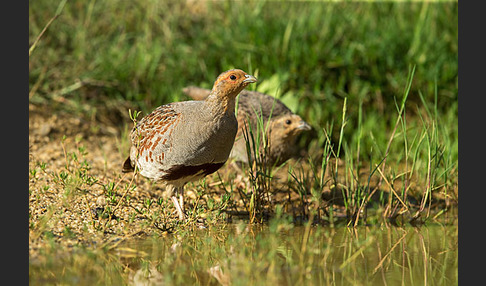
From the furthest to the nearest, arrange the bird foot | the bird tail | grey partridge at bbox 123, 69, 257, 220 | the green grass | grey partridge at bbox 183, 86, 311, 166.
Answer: the green grass
grey partridge at bbox 183, 86, 311, 166
the bird tail
the bird foot
grey partridge at bbox 123, 69, 257, 220

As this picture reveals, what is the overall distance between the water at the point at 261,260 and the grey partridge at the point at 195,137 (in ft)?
1.72

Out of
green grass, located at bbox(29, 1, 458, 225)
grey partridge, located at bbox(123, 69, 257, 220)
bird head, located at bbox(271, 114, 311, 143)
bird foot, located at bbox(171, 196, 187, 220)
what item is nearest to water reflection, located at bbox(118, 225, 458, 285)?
bird foot, located at bbox(171, 196, 187, 220)

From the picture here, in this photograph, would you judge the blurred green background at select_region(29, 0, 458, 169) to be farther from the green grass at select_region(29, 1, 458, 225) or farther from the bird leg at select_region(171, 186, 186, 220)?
the bird leg at select_region(171, 186, 186, 220)

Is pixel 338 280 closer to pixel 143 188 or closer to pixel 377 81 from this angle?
pixel 143 188

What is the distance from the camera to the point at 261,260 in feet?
13.2

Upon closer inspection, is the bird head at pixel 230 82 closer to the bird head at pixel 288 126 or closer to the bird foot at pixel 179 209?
the bird foot at pixel 179 209

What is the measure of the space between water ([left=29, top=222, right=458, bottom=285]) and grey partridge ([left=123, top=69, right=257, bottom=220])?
523 millimetres

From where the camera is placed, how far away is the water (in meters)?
3.77

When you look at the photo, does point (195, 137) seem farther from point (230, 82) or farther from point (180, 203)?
point (180, 203)

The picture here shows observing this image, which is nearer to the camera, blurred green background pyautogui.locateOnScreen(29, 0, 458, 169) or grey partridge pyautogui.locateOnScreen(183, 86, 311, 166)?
grey partridge pyautogui.locateOnScreen(183, 86, 311, 166)

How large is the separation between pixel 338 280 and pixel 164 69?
4.43 meters

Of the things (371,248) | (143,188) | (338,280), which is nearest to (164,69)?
(143,188)

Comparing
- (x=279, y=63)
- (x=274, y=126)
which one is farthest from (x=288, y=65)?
(x=274, y=126)

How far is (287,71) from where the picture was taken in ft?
23.9
